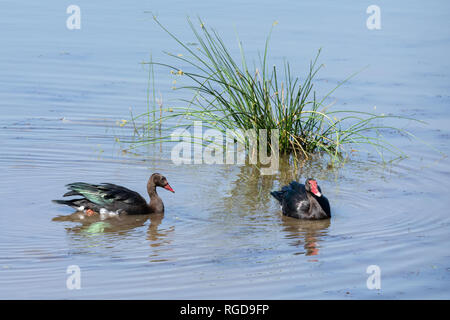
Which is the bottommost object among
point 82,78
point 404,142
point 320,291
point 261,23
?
point 320,291

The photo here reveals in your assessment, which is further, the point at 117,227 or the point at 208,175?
the point at 208,175

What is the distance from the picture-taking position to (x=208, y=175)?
12.2m

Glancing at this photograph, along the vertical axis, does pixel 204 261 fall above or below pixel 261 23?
below

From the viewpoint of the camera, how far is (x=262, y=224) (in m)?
10.1

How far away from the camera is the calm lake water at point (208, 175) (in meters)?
8.24

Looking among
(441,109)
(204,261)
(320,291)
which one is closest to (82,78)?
(441,109)

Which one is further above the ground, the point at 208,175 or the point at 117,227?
the point at 208,175

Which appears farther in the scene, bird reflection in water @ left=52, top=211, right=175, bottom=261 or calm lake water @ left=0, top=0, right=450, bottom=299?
bird reflection in water @ left=52, top=211, right=175, bottom=261

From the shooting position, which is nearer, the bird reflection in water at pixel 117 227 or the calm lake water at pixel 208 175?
the calm lake water at pixel 208 175

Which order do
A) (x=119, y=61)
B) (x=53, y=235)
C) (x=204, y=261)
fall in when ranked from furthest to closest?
1. (x=119, y=61)
2. (x=53, y=235)
3. (x=204, y=261)

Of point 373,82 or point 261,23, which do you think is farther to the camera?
point 261,23

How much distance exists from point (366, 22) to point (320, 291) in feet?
48.6

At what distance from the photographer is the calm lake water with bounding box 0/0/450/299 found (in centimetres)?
824

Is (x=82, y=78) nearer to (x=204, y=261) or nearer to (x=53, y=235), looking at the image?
(x=53, y=235)
